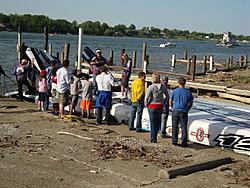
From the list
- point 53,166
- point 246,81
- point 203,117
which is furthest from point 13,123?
point 246,81

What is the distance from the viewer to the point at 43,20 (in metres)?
132

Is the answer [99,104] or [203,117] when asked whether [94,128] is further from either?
[203,117]

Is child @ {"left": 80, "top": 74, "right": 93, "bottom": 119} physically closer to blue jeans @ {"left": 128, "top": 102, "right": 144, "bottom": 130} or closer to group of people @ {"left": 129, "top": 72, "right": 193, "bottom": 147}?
blue jeans @ {"left": 128, "top": 102, "right": 144, "bottom": 130}

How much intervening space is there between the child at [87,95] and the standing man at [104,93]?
0.70 metres

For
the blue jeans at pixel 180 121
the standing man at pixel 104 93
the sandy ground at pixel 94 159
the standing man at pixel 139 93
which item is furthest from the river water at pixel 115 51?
the blue jeans at pixel 180 121

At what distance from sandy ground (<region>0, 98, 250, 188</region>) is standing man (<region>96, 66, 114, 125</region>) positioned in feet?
2.17

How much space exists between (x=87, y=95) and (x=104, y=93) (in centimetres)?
96

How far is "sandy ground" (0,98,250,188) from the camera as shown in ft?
25.1

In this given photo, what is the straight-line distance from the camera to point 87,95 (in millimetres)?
13539

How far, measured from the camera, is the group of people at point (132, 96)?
34.0 feet

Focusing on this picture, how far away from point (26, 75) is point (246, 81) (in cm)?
1344

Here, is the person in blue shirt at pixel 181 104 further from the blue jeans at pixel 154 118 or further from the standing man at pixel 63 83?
the standing man at pixel 63 83

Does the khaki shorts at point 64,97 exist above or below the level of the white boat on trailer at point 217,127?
above

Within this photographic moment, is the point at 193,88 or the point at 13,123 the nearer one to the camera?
the point at 13,123
